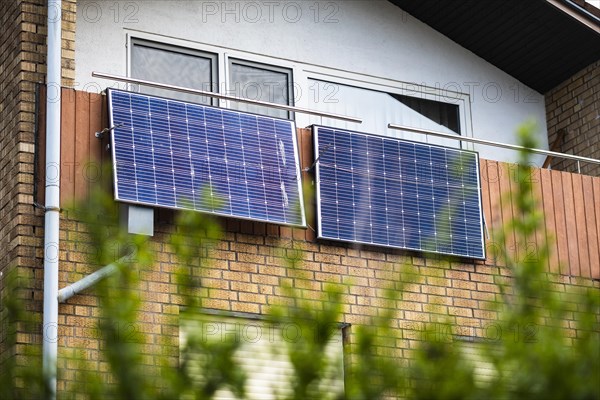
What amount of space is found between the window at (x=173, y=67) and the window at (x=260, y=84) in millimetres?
247

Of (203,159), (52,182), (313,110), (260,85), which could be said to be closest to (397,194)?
(313,110)

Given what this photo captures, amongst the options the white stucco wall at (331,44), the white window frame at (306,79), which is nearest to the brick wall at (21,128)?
the white stucco wall at (331,44)

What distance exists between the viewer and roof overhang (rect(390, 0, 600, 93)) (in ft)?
52.2

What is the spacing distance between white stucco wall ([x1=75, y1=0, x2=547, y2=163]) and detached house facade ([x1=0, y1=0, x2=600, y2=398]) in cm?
2

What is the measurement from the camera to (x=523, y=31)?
53.4 ft

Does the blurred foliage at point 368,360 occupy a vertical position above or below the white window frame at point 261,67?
below

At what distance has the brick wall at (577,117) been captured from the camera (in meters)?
15.8

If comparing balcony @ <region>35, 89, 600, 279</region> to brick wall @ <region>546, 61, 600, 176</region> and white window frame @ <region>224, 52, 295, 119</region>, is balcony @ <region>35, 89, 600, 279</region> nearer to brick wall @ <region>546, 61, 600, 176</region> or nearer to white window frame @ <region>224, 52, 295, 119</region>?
brick wall @ <region>546, 61, 600, 176</region>

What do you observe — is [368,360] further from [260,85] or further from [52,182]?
[260,85]

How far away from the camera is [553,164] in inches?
635

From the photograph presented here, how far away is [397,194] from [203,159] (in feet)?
6.57

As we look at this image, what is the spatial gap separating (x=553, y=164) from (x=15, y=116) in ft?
21.8

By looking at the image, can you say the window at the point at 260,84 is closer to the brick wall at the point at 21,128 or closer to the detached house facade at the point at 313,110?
the detached house facade at the point at 313,110

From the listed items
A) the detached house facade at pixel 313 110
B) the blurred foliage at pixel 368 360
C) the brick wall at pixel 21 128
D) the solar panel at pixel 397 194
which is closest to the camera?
the blurred foliage at pixel 368 360
